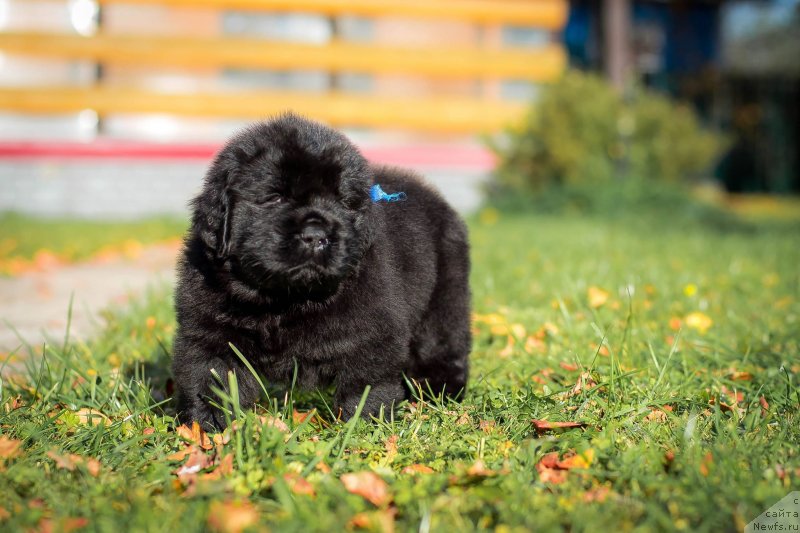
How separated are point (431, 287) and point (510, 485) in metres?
1.14

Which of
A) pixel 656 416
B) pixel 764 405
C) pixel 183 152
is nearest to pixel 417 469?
pixel 656 416

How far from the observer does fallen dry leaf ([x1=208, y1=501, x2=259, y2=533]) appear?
1.71 meters

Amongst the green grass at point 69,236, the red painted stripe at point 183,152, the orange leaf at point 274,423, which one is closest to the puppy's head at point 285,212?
the orange leaf at point 274,423

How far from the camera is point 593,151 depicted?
10805mm

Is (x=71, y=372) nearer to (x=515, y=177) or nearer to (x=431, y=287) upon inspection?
(x=431, y=287)

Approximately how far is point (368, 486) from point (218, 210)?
1.03 meters

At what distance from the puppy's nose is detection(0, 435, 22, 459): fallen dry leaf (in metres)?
1.01

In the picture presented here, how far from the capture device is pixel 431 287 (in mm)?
2975

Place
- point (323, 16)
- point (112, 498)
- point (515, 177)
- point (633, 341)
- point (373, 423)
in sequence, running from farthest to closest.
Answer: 1. point (323, 16)
2. point (515, 177)
3. point (633, 341)
4. point (373, 423)
5. point (112, 498)

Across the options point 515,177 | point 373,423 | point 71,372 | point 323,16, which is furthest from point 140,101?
point 373,423

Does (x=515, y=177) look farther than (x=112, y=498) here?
Yes

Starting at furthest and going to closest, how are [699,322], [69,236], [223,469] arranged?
[69,236], [699,322], [223,469]

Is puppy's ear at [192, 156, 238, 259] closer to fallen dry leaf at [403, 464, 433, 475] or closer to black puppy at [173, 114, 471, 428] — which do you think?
black puppy at [173, 114, 471, 428]

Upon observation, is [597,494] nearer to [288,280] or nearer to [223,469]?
[223,469]
